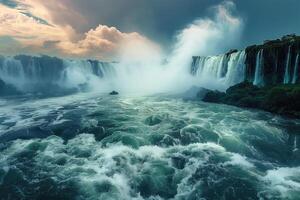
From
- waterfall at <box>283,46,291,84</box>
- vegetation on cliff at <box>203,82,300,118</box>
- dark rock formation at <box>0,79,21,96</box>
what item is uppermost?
waterfall at <box>283,46,291,84</box>

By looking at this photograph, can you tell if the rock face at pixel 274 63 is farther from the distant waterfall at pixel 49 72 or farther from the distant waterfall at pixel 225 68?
the distant waterfall at pixel 49 72

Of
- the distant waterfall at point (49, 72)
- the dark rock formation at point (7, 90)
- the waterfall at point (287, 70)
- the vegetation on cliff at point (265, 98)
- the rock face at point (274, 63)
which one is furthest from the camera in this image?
the distant waterfall at point (49, 72)

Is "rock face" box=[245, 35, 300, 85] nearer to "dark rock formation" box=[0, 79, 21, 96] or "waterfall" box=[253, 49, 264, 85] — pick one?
"waterfall" box=[253, 49, 264, 85]

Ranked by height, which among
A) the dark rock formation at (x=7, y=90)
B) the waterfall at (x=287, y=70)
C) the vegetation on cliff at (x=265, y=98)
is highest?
the waterfall at (x=287, y=70)

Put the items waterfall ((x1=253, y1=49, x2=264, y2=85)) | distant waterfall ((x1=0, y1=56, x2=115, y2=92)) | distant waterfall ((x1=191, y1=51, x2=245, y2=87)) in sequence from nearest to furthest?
waterfall ((x1=253, y1=49, x2=264, y2=85)) < distant waterfall ((x1=191, y1=51, x2=245, y2=87)) < distant waterfall ((x1=0, y1=56, x2=115, y2=92))

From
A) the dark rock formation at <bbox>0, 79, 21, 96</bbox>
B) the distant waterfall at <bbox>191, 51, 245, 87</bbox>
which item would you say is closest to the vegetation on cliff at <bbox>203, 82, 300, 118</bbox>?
the distant waterfall at <bbox>191, 51, 245, 87</bbox>

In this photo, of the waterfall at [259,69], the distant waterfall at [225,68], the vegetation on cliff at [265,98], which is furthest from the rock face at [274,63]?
the vegetation on cliff at [265,98]

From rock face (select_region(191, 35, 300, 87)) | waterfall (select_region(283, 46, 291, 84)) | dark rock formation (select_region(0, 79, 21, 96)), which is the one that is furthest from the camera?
dark rock formation (select_region(0, 79, 21, 96))

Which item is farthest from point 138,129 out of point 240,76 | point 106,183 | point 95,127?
point 240,76
